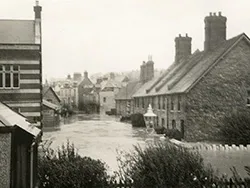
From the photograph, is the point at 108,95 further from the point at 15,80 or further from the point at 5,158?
the point at 5,158

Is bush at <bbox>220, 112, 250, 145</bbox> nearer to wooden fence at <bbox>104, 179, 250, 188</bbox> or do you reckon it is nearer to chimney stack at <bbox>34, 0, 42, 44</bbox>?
wooden fence at <bbox>104, 179, 250, 188</bbox>

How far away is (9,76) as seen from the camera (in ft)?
91.7

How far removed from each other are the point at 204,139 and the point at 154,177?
21.0 meters

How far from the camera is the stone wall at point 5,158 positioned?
1015 cm

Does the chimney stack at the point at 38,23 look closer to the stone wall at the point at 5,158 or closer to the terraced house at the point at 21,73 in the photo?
the terraced house at the point at 21,73

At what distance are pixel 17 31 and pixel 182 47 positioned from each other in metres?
22.4

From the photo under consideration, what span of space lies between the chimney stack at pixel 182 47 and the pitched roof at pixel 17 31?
64.9 feet

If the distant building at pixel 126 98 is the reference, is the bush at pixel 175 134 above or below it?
below

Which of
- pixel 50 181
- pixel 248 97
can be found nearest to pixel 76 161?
pixel 50 181

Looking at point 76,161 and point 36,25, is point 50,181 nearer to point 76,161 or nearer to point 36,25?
point 76,161

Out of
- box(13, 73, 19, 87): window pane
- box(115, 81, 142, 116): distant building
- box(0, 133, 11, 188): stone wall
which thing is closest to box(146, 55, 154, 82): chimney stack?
box(115, 81, 142, 116): distant building

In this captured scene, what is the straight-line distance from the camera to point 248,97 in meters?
31.8

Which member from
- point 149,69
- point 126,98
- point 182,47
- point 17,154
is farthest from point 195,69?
point 126,98

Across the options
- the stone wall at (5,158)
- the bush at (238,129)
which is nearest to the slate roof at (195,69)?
the bush at (238,129)
